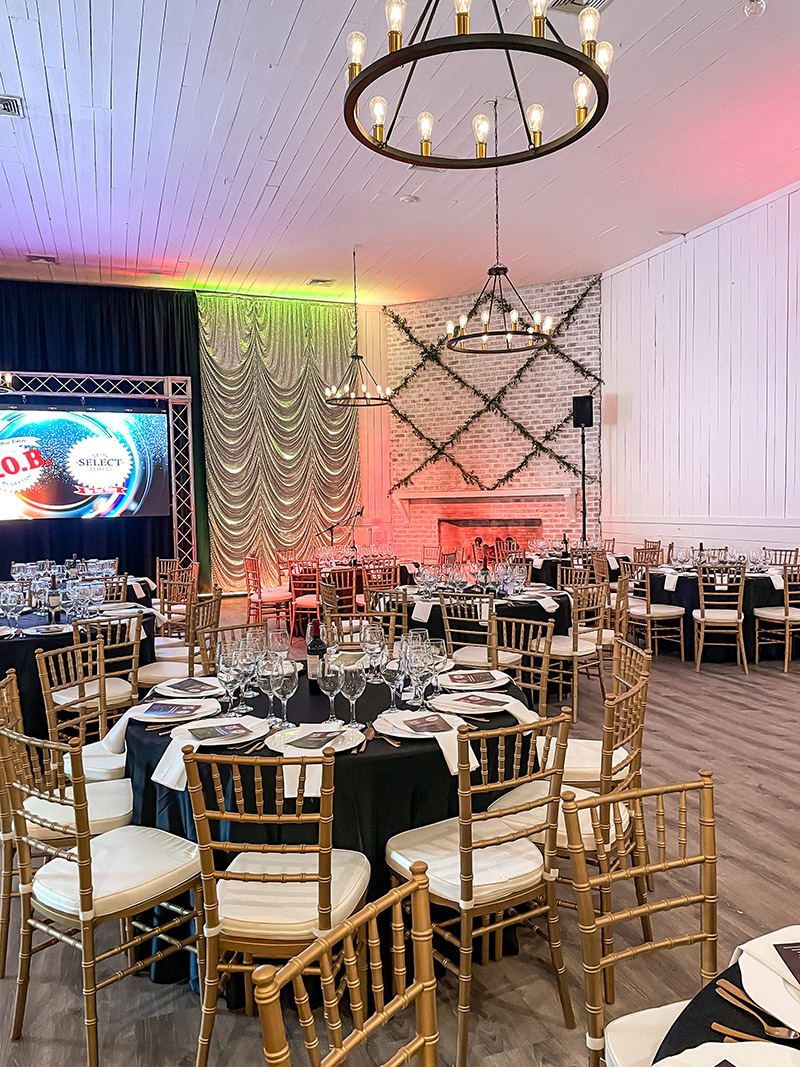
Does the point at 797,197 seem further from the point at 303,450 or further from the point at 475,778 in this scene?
the point at 475,778

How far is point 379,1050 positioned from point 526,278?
11.0 m

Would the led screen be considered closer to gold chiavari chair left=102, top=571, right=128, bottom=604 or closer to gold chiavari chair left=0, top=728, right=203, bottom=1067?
gold chiavari chair left=102, top=571, right=128, bottom=604

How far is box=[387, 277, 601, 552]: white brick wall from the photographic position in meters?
12.1

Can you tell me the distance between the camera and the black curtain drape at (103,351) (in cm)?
1073

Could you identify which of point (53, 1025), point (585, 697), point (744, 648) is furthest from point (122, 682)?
point (744, 648)

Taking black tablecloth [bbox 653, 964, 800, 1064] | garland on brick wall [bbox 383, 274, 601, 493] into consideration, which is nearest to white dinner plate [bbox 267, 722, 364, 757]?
black tablecloth [bbox 653, 964, 800, 1064]

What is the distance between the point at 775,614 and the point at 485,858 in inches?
236

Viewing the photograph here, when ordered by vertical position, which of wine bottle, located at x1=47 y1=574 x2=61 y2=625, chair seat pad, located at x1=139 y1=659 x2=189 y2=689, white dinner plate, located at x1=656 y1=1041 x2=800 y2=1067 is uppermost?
wine bottle, located at x1=47 y1=574 x2=61 y2=625

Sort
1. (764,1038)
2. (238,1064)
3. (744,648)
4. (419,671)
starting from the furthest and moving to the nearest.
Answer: (744,648), (419,671), (238,1064), (764,1038)

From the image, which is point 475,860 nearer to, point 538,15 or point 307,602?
point 538,15

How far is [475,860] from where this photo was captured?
2576 millimetres

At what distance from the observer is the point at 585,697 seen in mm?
6594

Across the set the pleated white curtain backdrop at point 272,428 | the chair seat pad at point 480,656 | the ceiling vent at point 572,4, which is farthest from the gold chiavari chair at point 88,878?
the pleated white curtain backdrop at point 272,428

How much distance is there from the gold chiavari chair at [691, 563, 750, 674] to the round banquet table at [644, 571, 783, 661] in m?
0.09
